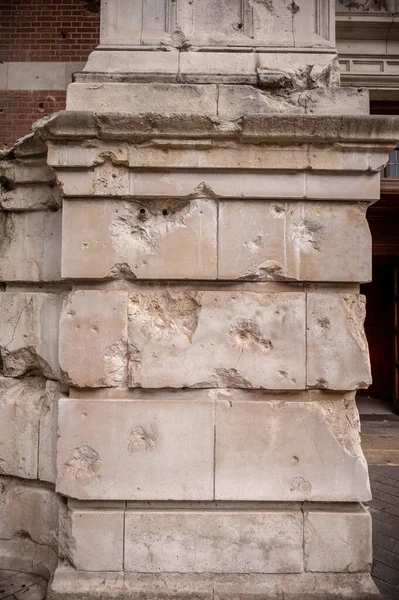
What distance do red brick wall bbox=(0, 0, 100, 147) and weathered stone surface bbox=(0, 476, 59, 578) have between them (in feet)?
17.9

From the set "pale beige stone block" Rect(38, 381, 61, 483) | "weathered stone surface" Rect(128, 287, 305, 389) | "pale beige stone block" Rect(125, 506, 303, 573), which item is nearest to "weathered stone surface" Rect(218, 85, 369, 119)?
"weathered stone surface" Rect(128, 287, 305, 389)

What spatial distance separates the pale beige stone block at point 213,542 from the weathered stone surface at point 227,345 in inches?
29.1

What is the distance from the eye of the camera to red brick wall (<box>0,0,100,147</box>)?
623cm

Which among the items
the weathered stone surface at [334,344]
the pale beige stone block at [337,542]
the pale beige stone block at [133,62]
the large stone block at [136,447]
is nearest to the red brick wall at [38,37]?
the pale beige stone block at [133,62]

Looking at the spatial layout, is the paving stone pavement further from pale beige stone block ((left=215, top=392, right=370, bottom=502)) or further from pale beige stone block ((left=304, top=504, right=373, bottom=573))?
pale beige stone block ((left=215, top=392, right=370, bottom=502))

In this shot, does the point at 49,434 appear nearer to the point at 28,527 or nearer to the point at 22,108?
the point at 28,527

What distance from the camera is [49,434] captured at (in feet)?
8.26

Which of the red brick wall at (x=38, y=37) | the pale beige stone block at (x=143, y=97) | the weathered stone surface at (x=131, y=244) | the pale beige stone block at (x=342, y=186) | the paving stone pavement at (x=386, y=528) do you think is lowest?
the paving stone pavement at (x=386, y=528)

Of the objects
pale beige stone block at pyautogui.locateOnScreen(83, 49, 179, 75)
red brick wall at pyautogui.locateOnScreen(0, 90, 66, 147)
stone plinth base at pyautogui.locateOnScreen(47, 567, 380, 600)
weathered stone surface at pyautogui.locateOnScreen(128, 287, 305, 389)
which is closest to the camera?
stone plinth base at pyautogui.locateOnScreen(47, 567, 380, 600)

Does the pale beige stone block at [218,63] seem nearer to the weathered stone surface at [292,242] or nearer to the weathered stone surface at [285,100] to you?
the weathered stone surface at [285,100]

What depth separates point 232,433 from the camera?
2279 millimetres

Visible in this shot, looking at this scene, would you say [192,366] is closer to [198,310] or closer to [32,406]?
[198,310]

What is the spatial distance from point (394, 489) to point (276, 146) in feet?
11.5

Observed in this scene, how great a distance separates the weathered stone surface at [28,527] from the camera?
2520 mm
